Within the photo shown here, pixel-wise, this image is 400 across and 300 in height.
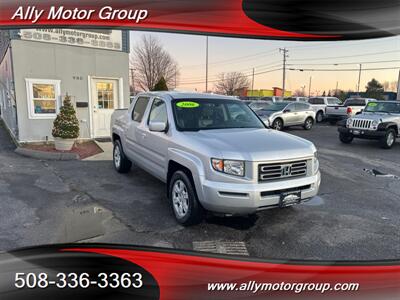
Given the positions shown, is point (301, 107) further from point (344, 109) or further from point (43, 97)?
point (43, 97)

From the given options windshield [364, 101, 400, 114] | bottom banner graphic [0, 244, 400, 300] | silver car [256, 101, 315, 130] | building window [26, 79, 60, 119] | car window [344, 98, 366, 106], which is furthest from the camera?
car window [344, 98, 366, 106]

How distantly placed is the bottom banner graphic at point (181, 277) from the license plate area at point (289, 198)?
0.69m

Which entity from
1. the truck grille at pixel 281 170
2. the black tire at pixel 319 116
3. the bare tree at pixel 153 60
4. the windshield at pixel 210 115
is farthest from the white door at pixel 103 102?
the black tire at pixel 319 116

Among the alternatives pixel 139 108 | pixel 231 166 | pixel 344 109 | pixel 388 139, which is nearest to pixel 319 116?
pixel 344 109

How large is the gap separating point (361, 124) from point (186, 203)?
31.2 ft

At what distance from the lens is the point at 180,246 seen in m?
3.46

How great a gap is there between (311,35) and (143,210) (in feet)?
11.5

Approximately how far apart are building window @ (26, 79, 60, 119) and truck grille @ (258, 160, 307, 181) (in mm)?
8271

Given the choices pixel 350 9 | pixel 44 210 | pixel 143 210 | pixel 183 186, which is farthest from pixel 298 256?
pixel 44 210

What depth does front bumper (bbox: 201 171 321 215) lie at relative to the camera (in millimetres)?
3346

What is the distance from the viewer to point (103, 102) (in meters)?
10.5

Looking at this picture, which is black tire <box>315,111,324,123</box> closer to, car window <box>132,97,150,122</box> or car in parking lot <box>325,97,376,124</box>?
car in parking lot <box>325,97,376,124</box>

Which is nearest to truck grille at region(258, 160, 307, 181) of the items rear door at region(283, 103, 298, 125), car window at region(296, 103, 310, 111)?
rear door at region(283, 103, 298, 125)

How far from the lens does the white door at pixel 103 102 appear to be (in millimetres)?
10250
